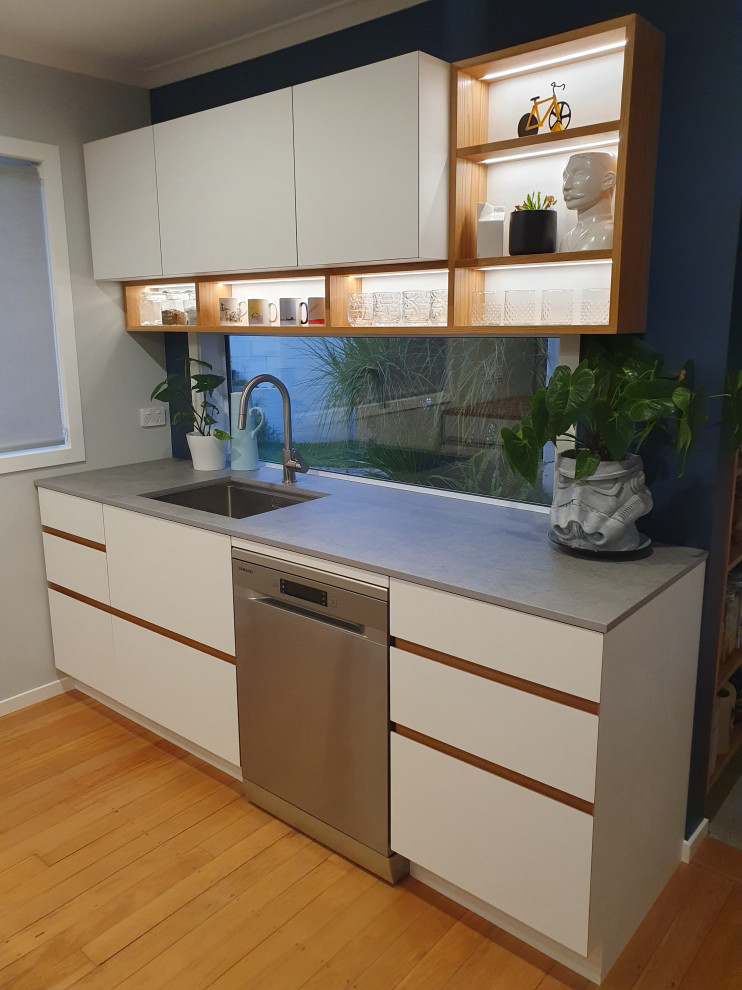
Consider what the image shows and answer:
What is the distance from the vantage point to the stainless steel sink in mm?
2969

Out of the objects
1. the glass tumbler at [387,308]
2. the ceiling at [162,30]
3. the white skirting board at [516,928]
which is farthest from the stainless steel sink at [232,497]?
the ceiling at [162,30]

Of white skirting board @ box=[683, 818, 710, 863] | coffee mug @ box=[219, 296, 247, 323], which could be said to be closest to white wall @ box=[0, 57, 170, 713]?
coffee mug @ box=[219, 296, 247, 323]

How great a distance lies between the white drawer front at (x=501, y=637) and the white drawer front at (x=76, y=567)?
1.43 m

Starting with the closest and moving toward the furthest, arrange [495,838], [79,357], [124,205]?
[495,838], [124,205], [79,357]

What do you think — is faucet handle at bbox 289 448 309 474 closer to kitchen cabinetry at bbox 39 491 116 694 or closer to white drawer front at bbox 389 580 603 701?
kitchen cabinetry at bbox 39 491 116 694

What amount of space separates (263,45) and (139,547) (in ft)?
6.10

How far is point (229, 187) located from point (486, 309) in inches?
40.4

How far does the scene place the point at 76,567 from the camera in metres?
3.11

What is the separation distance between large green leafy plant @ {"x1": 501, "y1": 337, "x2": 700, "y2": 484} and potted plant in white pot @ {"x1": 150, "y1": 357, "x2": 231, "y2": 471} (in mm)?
1604

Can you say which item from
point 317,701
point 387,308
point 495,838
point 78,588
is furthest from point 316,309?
point 495,838

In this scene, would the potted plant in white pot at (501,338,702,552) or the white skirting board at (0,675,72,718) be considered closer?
the potted plant in white pot at (501,338,702,552)

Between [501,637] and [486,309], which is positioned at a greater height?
[486,309]

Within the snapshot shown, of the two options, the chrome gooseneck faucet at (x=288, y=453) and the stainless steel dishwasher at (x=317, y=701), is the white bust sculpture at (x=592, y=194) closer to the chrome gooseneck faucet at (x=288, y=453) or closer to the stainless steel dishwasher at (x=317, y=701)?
the stainless steel dishwasher at (x=317, y=701)

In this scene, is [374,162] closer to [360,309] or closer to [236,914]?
[360,309]
